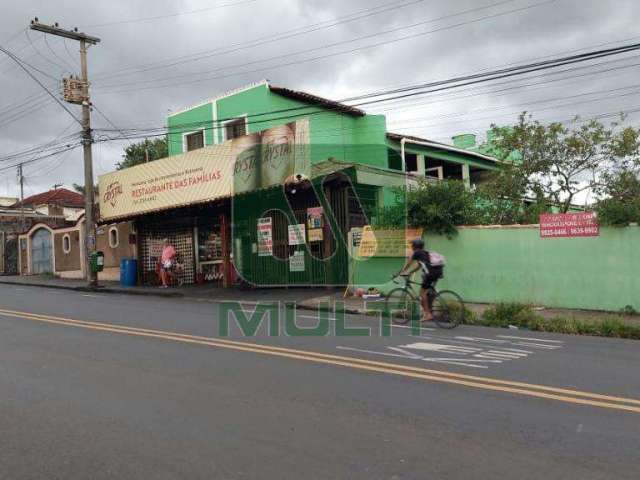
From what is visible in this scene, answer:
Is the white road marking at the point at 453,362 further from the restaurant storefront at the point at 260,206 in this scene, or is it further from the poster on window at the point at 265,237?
the poster on window at the point at 265,237

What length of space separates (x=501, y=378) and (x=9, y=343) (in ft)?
24.0

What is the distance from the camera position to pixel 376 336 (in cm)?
966

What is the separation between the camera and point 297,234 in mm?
17844

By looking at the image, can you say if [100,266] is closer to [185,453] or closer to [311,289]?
[311,289]

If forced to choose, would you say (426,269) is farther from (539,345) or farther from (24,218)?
(24,218)

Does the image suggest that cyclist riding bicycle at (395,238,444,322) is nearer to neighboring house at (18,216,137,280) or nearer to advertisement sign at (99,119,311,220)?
advertisement sign at (99,119,311,220)

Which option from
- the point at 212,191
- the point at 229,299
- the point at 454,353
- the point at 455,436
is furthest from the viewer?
the point at 212,191

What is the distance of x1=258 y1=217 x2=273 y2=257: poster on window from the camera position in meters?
18.6

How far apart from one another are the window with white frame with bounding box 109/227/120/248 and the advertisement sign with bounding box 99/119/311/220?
197cm

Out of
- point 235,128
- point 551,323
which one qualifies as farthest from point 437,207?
point 235,128

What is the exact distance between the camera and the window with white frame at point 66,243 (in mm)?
28203

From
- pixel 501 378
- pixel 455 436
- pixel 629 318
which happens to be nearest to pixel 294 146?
pixel 629 318

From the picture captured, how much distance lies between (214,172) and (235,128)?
4.30 metres

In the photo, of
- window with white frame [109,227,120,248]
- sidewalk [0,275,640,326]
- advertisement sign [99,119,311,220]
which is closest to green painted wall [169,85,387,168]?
advertisement sign [99,119,311,220]
